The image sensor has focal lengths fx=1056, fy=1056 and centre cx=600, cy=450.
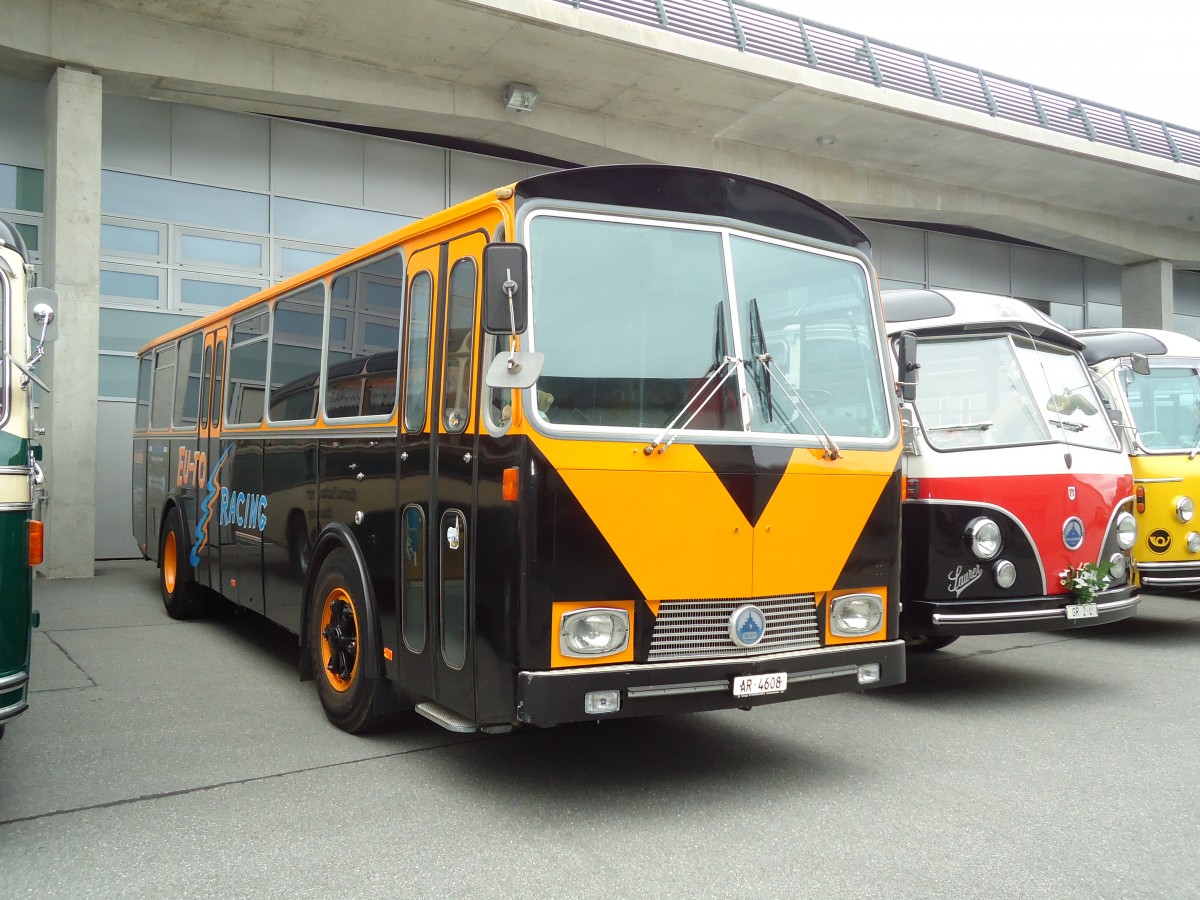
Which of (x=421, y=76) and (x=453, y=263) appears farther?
(x=421, y=76)

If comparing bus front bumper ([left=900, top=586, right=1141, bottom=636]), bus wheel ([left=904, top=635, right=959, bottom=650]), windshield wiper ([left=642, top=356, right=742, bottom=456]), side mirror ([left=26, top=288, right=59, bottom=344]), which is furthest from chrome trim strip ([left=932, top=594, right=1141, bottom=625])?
side mirror ([left=26, top=288, right=59, bottom=344])

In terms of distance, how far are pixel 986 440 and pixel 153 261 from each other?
11637mm

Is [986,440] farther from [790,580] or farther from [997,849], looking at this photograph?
[997,849]

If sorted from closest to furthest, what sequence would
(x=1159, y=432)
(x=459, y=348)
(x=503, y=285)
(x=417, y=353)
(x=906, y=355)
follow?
(x=503, y=285)
(x=459, y=348)
(x=417, y=353)
(x=906, y=355)
(x=1159, y=432)

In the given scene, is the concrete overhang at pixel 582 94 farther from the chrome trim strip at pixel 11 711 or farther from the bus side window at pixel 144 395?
the chrome trim strip at pixel 11 711

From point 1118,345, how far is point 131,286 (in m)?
12.1

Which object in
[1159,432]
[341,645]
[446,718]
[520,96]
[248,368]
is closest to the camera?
[446,718]

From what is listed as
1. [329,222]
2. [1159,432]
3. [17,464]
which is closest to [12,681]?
[17,464]

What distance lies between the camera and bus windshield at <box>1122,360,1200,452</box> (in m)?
9.57

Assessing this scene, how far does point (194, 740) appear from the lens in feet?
18.6

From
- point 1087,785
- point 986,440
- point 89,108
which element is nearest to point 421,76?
point 89,108

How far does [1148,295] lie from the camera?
24.3m

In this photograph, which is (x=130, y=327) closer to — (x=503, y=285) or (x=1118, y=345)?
(x=503, y=285)

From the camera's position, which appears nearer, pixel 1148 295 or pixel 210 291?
pixel 210 291
